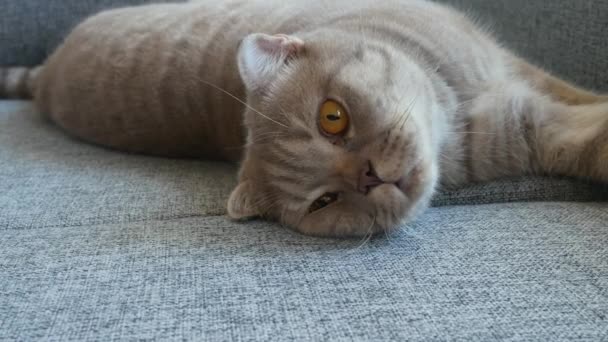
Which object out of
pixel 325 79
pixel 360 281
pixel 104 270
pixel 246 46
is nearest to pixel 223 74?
pixel 246 46

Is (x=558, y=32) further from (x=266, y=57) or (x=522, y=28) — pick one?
(x=266, y=57)

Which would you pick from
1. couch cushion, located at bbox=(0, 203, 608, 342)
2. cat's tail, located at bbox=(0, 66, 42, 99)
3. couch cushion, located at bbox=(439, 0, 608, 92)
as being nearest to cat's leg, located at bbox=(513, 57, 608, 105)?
couch cushion, located at bbox=(439, 0, 608, 92)

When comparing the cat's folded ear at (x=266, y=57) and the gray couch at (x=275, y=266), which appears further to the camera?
the cat's folded ear at (x=266, y=57)

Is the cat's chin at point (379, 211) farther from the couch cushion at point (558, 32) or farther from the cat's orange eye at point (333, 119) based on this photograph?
the couch cushion at point (558, 32)

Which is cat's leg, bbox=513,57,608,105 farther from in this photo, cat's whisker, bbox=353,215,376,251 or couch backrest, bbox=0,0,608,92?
cat's whisker, bbox=353,215,376,251

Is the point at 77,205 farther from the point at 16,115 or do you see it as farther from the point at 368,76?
the point at 16,115

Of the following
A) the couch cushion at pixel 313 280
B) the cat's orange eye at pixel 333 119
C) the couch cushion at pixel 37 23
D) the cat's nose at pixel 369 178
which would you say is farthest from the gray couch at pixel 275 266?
the couch cushion at pixel 37 23

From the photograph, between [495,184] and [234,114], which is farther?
[234,114]
